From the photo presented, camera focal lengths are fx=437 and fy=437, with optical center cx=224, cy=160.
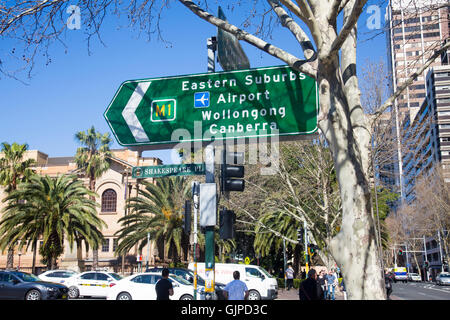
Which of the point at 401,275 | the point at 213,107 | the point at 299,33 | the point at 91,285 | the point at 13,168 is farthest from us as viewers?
the point at 401,275

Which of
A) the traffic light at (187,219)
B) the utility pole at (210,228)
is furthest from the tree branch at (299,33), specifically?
the traffic light at (187,219)

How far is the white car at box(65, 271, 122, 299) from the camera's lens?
2269 cm

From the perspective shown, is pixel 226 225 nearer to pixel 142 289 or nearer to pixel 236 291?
pixel 236 291

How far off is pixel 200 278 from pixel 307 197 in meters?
9.39

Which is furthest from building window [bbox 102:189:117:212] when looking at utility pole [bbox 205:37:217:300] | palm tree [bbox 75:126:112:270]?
utility pole [bbox 205:37:217:300]

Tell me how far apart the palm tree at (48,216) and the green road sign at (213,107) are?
2658 cm

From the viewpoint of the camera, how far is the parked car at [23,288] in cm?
A: 1856

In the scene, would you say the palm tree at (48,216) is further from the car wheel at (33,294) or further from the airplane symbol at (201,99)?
the airplane symbol at (201,99)

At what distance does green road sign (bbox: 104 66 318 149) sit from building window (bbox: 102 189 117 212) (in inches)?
1715

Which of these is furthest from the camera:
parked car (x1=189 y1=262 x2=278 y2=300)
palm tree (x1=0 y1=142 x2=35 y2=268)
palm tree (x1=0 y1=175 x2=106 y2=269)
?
palm tree (x1=0 y1=142 x2=35 y2=268)

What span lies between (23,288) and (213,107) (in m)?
17.3

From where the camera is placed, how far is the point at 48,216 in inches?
1171

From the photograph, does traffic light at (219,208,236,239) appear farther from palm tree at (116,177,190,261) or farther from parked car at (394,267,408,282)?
parked car at (394,267,408,282)

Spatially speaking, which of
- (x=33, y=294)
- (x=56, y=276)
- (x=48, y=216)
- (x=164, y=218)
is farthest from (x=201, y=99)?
(x=164, y=218)
